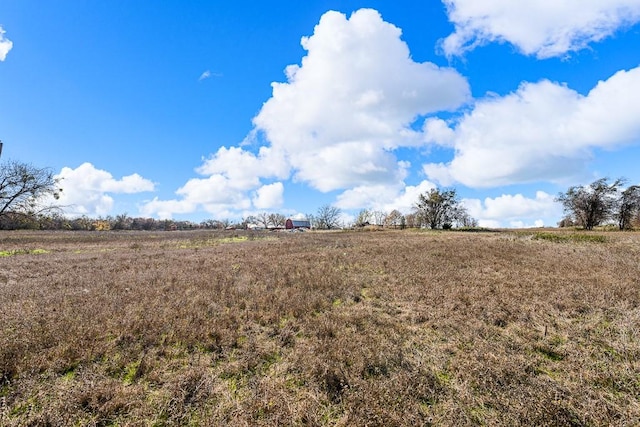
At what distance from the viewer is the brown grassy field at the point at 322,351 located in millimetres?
4285

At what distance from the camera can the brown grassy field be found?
4.29 meters

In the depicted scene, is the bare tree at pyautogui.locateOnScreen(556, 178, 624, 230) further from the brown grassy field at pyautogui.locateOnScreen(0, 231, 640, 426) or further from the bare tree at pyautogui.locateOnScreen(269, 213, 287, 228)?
the bare tree at pyautogui.locateOnScreen(269, 213, 287, 228)

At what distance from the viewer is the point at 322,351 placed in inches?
237

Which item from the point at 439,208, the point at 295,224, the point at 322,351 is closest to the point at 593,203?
the point at 439,208

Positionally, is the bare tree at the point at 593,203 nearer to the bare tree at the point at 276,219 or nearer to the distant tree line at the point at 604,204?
the distant tree line at the point at 604,204

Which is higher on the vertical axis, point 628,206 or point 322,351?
point 628,206

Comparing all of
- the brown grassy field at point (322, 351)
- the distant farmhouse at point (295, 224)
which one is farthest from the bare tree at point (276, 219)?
the brown grassy field at point (322, 351)

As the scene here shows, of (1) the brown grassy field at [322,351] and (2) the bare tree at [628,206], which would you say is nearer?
(1) the brown grassy field at [322,351]

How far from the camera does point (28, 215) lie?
839 inches

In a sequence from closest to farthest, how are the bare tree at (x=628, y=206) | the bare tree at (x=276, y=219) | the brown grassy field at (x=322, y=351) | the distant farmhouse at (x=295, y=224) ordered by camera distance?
the brown grassy field at (x=322, y=351) → the bare tree at (x=628, y=206) → the distant farmhouse at (x=295, y=224) → the bare tree at (x=276, y=219)

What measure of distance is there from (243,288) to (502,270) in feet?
38.6

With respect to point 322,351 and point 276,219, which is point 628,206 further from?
point 276,219

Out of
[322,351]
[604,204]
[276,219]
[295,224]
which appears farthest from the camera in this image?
[276,219]

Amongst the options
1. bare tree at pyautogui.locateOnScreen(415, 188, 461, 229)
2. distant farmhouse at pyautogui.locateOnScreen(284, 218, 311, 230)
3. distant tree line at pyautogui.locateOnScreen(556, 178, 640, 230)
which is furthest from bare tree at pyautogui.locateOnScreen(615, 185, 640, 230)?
distant farmhouse at pyautogui.locateOnScreen(284, 218, 311, 230)
